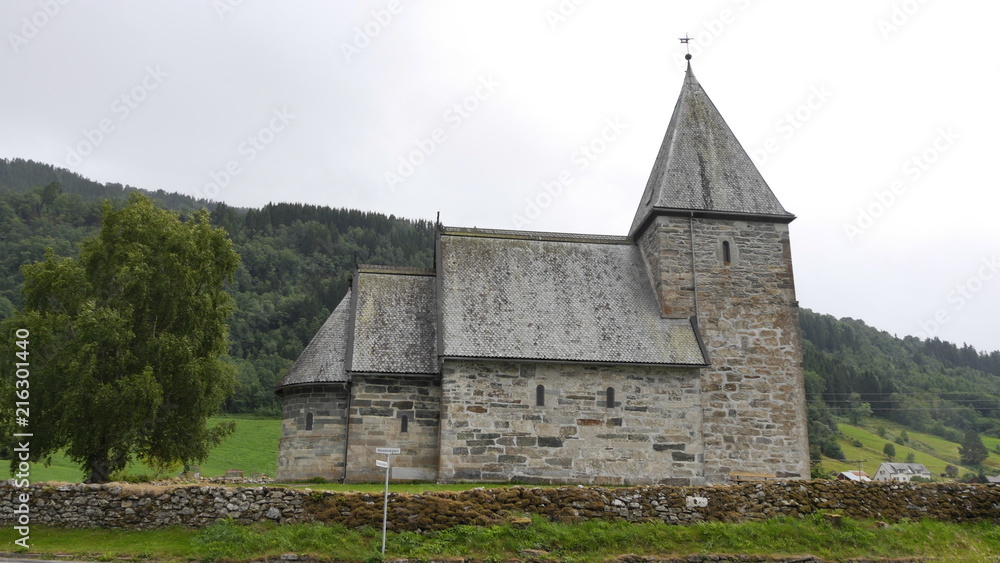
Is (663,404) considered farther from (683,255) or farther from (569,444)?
(683,255)

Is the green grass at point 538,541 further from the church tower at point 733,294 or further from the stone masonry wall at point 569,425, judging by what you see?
the church tower at point 733,294

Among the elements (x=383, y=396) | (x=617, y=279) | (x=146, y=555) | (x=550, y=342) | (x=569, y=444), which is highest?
(x=617, y=279)

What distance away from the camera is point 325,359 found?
24938 mm

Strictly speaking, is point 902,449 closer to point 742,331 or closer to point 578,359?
point 742,331

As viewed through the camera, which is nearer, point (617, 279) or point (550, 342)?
point (550, 342)

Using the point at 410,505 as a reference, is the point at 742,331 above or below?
above

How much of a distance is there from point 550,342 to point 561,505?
8.48 metres

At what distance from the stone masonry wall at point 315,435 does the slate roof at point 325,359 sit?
13.3 inches

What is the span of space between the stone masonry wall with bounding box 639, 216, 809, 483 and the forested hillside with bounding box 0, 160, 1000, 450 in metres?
41.3

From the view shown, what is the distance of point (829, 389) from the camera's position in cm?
10025

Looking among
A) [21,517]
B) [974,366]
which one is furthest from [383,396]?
[974,366]

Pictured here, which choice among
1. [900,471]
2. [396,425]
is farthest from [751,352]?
[900,471]

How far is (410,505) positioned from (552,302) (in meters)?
11.8

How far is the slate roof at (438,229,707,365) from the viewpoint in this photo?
24750mm
